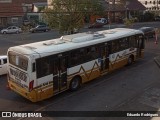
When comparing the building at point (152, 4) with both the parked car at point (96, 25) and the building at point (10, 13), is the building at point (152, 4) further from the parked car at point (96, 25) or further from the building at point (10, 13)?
the building at point (10, 13)

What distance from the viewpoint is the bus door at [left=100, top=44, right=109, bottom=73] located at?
1855 cm

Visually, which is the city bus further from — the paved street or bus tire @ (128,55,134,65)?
bus tire @ (128,55,134,65)

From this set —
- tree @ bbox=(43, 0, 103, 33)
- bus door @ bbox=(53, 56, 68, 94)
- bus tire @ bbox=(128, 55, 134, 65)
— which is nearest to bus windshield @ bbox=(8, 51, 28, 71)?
bus door @ bbox=(53, 56, 68, 94)

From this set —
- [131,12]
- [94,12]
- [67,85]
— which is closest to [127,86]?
[67,85]

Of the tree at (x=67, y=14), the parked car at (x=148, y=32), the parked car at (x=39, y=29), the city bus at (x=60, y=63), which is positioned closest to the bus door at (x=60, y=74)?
the city bus at (x=60, y=63)

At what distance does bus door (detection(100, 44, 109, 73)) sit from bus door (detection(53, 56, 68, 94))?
3653 millimetres

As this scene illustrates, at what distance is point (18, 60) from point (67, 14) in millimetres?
14963

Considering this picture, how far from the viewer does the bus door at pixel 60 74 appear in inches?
590

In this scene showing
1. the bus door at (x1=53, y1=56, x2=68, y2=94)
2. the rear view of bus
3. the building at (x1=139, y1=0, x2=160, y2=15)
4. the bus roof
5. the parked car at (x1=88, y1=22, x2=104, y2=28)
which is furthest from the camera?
the building at (x1=139, y1=0, x2=160, y2=15)

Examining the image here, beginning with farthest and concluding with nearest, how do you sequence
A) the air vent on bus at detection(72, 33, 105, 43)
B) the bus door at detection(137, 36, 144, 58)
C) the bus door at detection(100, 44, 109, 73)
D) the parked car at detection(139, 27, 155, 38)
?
1. the parked car at detection(139, 27, 155, 38)
2. the bus door at detection(137, 36, 144, 58)
3. the bus door at detection(100, 44, 109, 73)
4. the air vent on bus at detection(72, 33, 105, 43)

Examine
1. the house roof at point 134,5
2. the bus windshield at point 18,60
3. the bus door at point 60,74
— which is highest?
the house roof at point 134,5

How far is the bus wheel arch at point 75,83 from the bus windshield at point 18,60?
3.27m

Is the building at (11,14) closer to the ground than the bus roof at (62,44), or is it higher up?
higher up

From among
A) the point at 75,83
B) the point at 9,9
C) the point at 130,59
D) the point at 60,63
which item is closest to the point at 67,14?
the point at 130,59
